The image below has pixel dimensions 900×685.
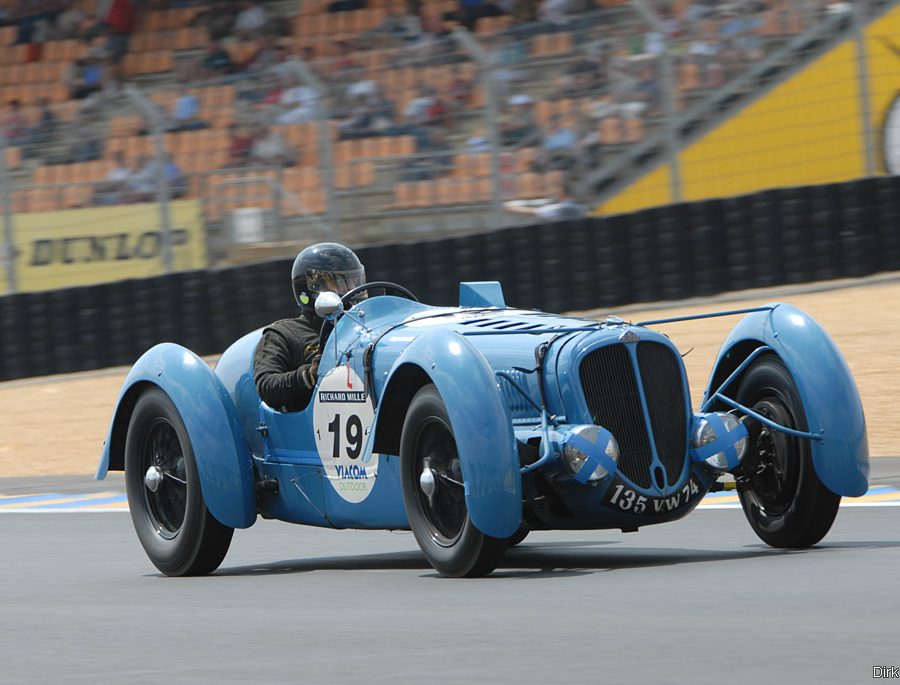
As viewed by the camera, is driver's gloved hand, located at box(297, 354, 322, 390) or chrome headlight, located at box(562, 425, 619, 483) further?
driver's gloved hand, located at box(297, 354, 322, 390)

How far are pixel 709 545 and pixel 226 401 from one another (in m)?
2.17

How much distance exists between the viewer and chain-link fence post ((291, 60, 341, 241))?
15.7 meters

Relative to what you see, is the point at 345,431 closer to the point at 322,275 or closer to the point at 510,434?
the point at 322,275

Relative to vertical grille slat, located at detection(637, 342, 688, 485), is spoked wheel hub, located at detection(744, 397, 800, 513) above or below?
below

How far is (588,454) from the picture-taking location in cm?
600

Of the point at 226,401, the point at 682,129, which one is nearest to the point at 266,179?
the point at 682,129

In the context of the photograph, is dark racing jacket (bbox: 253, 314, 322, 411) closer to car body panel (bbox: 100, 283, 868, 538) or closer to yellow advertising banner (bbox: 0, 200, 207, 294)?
car body panel (bbox: 100, 283, 868, 538)

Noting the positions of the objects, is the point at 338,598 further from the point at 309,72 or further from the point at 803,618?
the point at 309,72

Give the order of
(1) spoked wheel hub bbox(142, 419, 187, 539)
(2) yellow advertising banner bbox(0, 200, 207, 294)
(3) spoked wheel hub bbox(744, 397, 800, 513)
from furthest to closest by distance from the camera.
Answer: (2) yellow advertising banner bbox(0, 200, 207, 294) → (1) spoked wheel hub bbox(142, 419, 187, 539) → (3) spoked wheel hub bbox(744, 397, 800, 513)

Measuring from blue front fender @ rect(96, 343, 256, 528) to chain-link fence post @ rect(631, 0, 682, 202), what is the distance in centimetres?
823

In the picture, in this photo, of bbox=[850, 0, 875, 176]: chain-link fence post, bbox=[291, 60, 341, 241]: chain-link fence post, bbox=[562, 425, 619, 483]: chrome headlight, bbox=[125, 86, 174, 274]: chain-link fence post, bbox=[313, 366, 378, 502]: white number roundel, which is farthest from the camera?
bbox=[125, 86, 174, 274]: chain-link fence post

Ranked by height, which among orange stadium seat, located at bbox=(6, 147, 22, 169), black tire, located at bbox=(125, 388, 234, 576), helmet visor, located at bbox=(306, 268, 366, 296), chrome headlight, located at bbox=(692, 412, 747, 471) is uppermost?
helmet visor, located at bbox=(306, 268, 366, 296)

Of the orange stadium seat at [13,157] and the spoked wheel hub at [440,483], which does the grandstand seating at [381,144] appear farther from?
the spoked wheel hub at [440,483]

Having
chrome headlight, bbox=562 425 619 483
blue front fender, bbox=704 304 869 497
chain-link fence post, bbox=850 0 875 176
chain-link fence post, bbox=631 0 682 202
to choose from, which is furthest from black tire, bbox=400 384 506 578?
chain-link fence post, bbox=850 0 875 176
